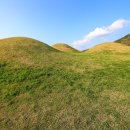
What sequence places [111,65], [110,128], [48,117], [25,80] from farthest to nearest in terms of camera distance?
[111,65] < [25,80] < [48,117] < [110,128]

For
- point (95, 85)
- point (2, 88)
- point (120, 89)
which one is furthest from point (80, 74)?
point (2, 88)

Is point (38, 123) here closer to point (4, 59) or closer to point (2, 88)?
point (2, 88)

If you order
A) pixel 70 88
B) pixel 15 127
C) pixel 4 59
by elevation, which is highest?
pixel 4 59

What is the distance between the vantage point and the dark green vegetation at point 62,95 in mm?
8719

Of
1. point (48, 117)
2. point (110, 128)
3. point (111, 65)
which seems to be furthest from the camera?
point (111, 65)

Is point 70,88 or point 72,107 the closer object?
point 72,107

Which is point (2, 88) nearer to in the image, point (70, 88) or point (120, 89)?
point (70, 88)

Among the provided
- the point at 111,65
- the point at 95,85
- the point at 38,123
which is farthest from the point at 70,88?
the point at 111,65

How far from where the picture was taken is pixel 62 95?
11.3 meters

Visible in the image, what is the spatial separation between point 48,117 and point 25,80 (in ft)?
16.5

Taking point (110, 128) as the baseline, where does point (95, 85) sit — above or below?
above

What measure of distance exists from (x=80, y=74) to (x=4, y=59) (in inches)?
304

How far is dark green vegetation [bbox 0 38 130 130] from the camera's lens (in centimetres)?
872

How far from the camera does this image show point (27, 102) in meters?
10.5
